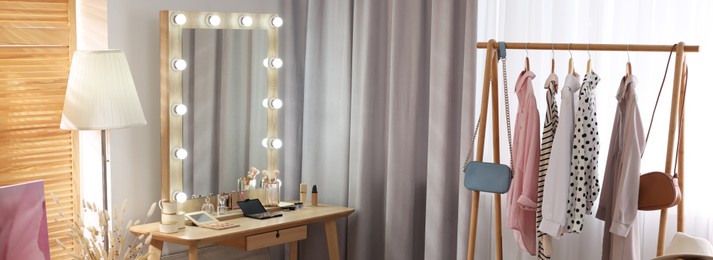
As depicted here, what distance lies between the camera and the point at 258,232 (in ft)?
12.6

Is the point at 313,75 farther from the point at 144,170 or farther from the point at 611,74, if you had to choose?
the point at 611,74

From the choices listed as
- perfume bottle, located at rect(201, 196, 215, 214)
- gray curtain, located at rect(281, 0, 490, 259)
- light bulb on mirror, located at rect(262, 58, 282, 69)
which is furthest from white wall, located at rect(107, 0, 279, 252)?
gray curtain, located at rect(281, 0, 490, 259)

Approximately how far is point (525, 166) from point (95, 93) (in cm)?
169

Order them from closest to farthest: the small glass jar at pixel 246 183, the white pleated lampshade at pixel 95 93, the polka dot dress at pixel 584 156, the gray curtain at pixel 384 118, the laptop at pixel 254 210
Result: the polka dot dress at pixel 584 156, the white pleated lampshade at pixel 95 93, the gray curtain at pixel 384 118, the laptop at pixel 254 210, the small glass jar at pixel 246 183

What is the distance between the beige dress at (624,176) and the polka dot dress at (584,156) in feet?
0.19

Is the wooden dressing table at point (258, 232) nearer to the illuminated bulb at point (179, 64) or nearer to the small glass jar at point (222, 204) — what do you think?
the small glass jar at point (222, 204)

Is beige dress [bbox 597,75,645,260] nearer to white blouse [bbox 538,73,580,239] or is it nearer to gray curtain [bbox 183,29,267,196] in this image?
white blouse [bbox 538,73,580,239]

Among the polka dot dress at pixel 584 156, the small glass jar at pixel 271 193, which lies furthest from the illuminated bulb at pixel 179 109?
the polka dot dress at pixel 584 156

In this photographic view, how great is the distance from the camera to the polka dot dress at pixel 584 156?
3.10 metres

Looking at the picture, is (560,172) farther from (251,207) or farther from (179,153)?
(179,153)

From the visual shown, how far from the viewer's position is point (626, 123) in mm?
3051

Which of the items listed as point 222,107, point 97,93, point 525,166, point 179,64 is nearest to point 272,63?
point 222,107

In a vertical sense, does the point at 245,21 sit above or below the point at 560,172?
above

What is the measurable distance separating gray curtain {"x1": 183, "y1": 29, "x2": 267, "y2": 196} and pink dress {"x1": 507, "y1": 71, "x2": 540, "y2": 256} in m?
1.41
